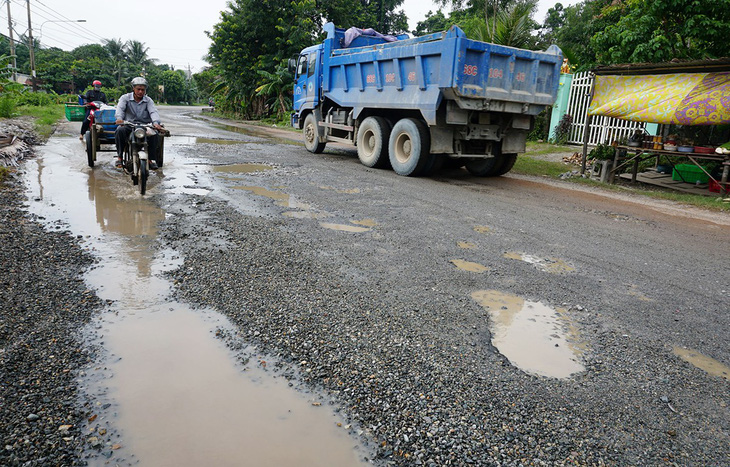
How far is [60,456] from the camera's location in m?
2.00

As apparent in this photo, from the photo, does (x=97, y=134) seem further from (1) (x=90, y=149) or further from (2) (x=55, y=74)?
(2) (x=55, y=74)

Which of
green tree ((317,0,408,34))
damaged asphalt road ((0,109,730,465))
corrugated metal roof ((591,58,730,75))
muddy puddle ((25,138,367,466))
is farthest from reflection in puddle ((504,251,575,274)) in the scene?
green tree ((317,0,408,34))

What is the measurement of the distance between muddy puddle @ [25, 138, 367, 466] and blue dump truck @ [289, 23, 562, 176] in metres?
6.36

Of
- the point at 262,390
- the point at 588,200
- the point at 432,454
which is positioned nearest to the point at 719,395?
the point at 432,454

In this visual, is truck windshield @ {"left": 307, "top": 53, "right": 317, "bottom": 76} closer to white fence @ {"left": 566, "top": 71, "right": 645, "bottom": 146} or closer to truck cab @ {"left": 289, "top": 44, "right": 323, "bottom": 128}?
truck cab @ {"left": 289, "top": 44, "right": 323, "bottom": 128}

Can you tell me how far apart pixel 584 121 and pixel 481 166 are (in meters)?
7.92

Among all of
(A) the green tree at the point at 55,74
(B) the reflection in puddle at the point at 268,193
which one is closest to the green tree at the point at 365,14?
(B) the reflection in puddle at the point at 268,193

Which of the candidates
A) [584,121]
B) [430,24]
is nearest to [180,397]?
[584,121]

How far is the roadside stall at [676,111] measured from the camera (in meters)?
9.04

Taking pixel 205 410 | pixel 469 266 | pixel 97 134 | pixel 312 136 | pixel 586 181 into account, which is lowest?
pixel 205 410

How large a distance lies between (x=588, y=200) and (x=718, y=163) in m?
4.11

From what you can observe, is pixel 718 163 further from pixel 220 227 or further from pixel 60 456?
pixel 60 456

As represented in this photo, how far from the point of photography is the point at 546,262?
472 centimetres

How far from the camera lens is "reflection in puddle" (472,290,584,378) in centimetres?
289
